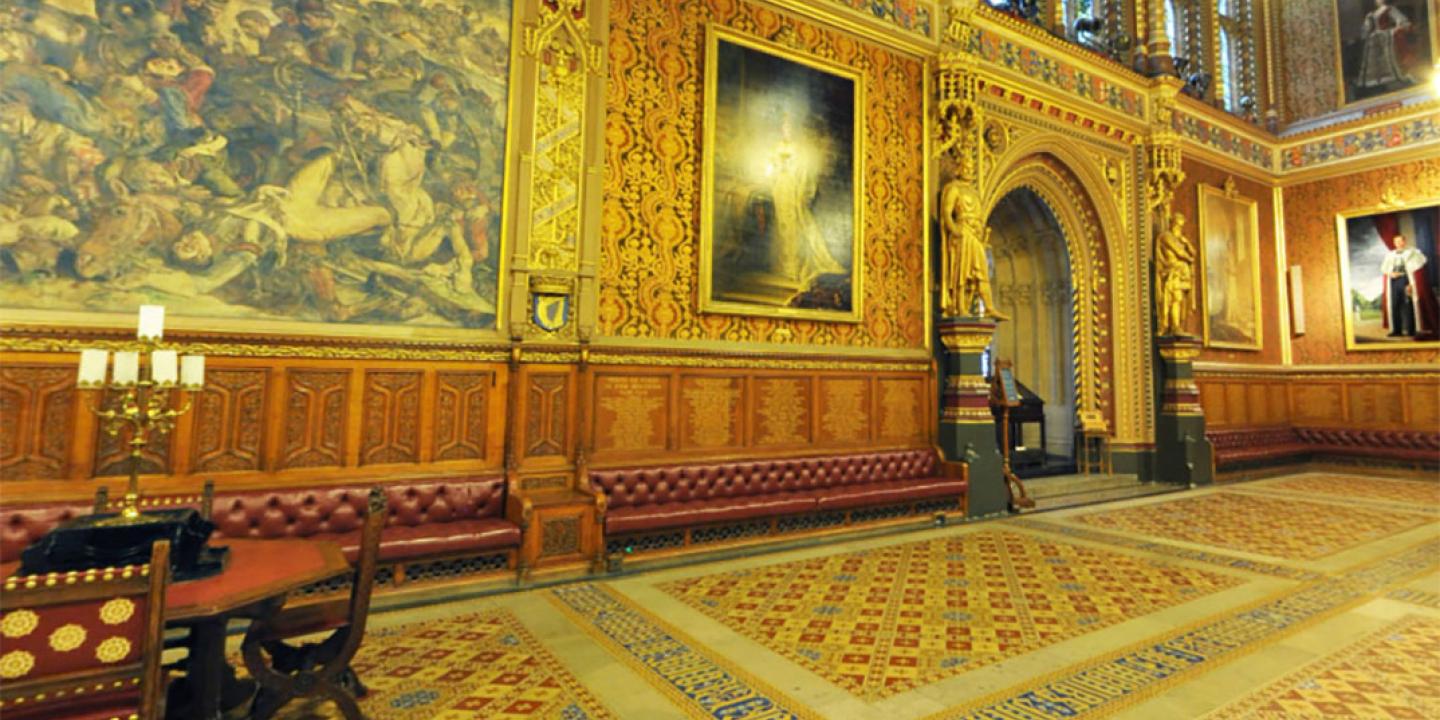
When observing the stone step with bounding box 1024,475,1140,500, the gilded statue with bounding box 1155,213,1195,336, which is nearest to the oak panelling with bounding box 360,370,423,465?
the stone step with bounding box 1024,475,1140,500

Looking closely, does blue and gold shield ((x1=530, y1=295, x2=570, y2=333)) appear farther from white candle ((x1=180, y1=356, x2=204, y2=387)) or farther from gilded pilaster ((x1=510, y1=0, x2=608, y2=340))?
white candle ((x1=180, y1=356, x2=204, y2=387))

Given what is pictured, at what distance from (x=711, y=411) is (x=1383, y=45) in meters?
14.6

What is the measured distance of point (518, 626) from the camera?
161 inches

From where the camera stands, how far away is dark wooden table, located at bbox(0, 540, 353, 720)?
7.30 feet

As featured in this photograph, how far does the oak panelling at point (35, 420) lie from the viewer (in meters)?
4.09

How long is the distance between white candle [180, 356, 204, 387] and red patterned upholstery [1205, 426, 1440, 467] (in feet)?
40.4

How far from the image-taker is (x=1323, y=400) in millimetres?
12273

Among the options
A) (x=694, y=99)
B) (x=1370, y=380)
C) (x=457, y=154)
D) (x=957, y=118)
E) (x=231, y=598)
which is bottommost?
(x=231, y=598)

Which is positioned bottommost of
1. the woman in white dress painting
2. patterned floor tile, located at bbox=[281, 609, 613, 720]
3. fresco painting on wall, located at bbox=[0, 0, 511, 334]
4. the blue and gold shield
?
patterned floor tile, located at bbox=[281, 609, 613, 720]

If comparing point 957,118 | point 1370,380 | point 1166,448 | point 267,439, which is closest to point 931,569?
point 267,439

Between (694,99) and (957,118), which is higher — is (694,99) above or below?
below

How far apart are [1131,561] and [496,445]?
5299 millimetres

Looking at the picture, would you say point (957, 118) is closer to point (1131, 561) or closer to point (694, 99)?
point (694, 99)

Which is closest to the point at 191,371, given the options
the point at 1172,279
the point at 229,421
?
the point at 229,421
